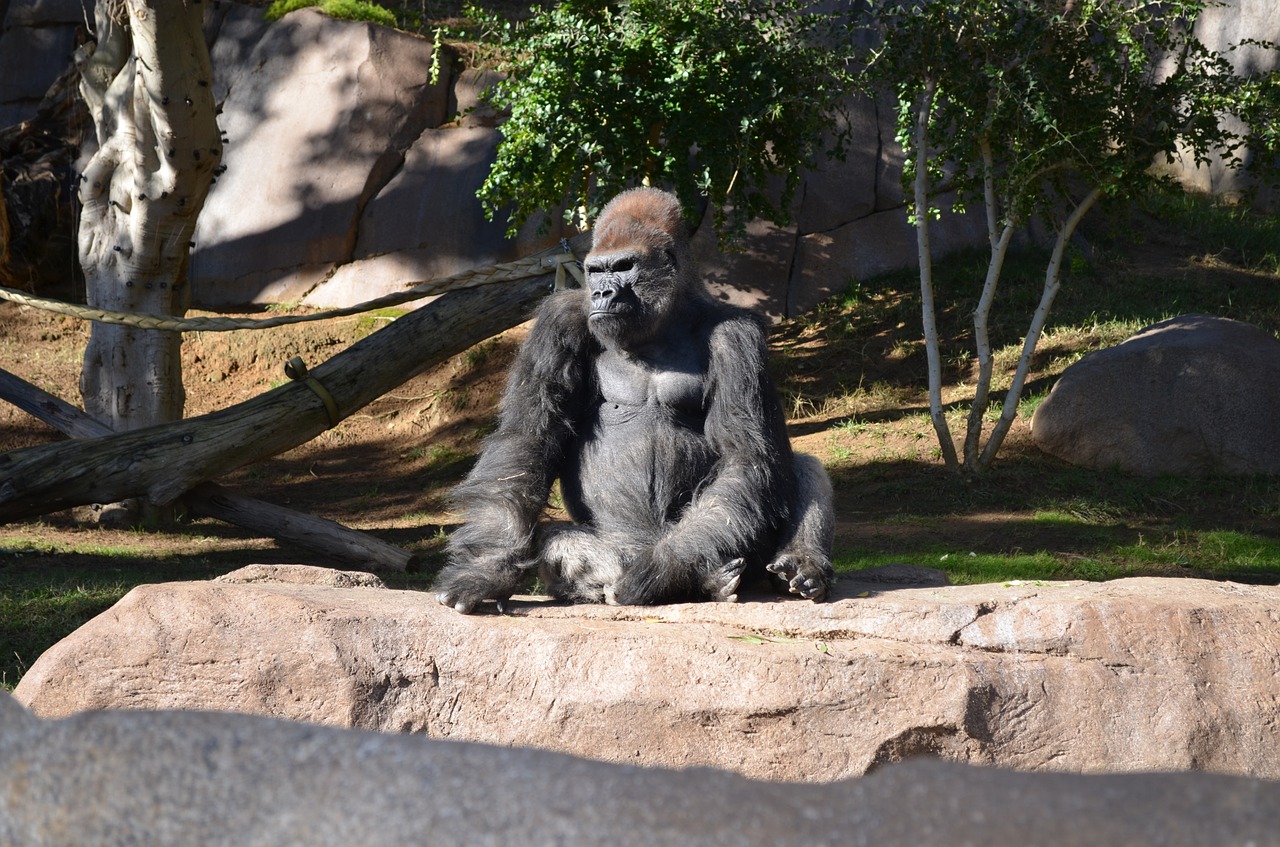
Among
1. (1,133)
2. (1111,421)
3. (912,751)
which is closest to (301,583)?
(912,751)

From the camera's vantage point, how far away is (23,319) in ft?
42.7

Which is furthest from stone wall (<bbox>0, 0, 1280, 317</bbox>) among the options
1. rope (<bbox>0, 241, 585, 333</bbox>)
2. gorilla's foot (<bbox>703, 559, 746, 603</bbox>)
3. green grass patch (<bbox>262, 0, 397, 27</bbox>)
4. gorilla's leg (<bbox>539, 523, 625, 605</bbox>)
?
gorilla's foot (<bbox>703, 559, 746, 603</bbox>)

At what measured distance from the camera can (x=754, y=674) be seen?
3.60 metres

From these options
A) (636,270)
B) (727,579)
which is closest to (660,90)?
(636,270)

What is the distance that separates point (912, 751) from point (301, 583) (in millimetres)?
2610

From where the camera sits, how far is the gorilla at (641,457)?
418cm

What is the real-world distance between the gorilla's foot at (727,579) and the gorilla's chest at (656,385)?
0.63 meters

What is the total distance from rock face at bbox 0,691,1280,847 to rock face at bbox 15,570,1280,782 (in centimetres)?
189

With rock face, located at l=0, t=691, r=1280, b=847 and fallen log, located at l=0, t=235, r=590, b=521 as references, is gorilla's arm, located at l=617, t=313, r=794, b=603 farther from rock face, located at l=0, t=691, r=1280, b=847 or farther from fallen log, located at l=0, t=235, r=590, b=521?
fallen log, located at l=0, t=235, r=590, b=521

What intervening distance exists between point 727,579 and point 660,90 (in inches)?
237

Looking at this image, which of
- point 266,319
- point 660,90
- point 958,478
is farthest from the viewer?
point 660,90

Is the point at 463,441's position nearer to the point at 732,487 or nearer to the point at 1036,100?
the point at 1036,100

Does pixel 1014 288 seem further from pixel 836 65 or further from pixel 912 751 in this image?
pixel 912 751

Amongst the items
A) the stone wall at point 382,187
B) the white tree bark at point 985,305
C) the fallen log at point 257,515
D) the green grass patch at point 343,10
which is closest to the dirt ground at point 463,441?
the fallen log at point 257,515
